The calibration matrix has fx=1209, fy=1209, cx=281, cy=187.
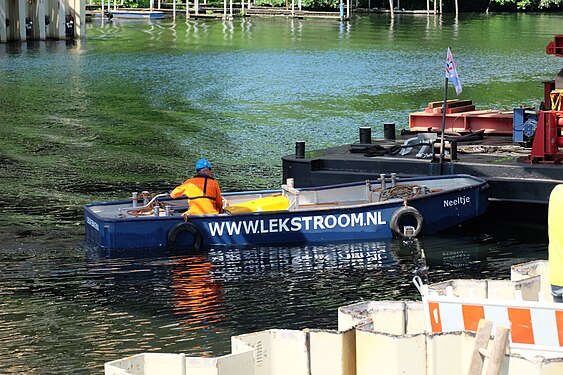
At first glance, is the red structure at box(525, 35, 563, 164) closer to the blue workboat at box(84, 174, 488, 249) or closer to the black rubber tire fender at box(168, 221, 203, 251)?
the blue workboat at box(84, 174, 488, 249)

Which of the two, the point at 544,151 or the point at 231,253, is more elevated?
the point at 544,151

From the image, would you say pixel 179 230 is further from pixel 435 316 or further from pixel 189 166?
pixel 189 166

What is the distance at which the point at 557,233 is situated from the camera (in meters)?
10.7

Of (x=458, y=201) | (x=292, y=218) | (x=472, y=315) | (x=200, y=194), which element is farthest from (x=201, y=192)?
(x=472, y=315)

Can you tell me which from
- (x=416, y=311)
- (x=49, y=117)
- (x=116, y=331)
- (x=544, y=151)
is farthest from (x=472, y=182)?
(x=49, y=117)

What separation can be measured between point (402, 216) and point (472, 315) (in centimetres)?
969

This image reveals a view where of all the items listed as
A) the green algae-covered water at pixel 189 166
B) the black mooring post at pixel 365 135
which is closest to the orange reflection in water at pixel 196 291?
the green algae-covered water at pixel 189 166

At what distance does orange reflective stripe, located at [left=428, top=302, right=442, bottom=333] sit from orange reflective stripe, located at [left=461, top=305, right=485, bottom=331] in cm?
24

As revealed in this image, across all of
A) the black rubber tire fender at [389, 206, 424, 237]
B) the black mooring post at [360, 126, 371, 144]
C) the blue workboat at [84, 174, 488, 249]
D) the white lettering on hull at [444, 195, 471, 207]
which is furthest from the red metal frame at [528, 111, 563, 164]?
the black mooring post at [360, 126, 371, 144]

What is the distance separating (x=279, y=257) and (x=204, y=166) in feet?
6.44

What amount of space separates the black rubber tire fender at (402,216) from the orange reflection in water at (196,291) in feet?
10.8

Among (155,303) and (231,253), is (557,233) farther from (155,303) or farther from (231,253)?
(231,253)

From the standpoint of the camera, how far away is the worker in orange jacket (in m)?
20.1

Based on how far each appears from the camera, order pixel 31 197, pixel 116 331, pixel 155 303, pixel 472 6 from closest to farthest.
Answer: pixel 116 331
pixel 155 303
pixel 31 197
pixel 472 6
